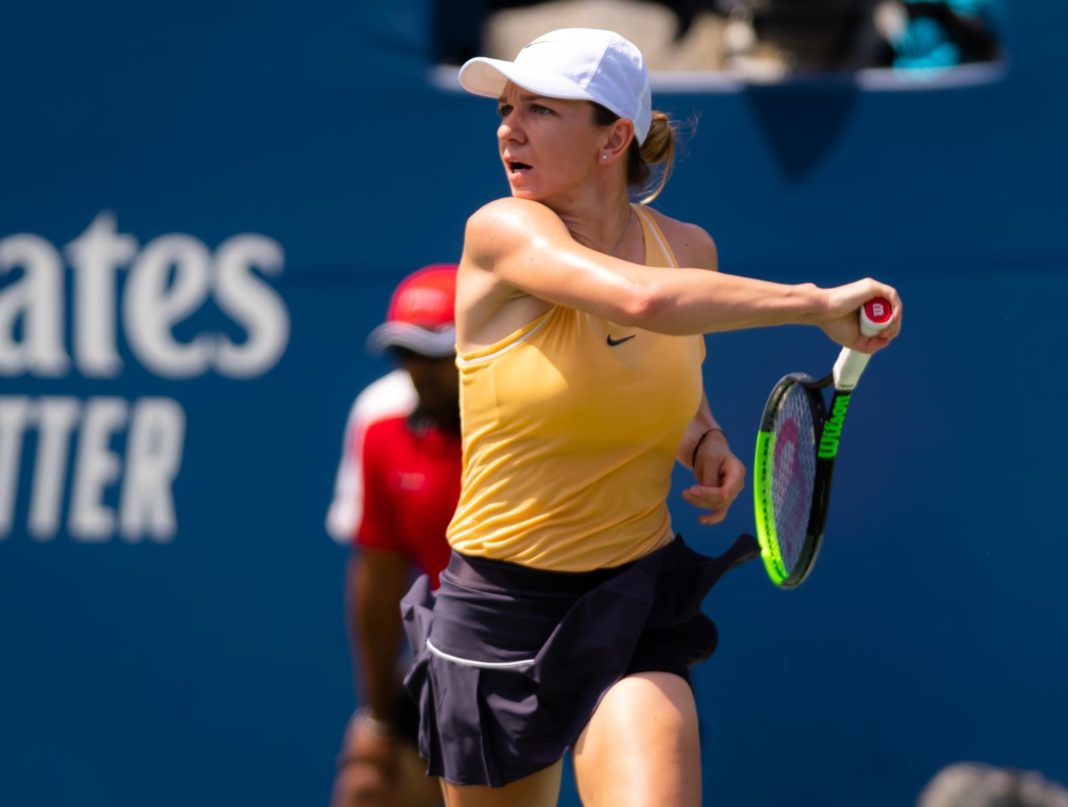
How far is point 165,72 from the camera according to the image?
4.38 m

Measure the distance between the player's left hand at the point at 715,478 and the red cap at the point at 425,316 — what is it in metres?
0.88

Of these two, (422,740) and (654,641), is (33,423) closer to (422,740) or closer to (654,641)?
(422,740)

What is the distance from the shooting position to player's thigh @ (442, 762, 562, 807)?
2.83 m

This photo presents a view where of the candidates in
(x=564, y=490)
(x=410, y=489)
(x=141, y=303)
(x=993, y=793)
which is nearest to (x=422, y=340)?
(x=410, y=489)

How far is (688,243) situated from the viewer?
2982mm

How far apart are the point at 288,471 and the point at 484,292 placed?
176 centimetres

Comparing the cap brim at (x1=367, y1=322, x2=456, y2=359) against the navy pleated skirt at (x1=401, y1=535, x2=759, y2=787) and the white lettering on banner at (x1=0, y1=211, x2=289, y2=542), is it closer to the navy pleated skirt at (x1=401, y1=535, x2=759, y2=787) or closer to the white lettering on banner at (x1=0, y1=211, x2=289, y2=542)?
the white lettering on banner at (x1=0, y1=211, x2=289, y2=542)

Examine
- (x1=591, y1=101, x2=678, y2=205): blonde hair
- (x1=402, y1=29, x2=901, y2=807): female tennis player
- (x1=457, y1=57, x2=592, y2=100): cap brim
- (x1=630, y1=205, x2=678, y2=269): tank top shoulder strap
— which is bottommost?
(x1=402, y1=29, x2=901, y2=807): female tennis player

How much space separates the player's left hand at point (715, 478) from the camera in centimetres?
288

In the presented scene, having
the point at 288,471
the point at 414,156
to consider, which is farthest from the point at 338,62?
the point at 288,471

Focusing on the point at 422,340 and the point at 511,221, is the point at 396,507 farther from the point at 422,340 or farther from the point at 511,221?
the point at 511,221

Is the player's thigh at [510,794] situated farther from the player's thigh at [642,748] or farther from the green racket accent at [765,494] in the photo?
the green racket accent at [765,494]

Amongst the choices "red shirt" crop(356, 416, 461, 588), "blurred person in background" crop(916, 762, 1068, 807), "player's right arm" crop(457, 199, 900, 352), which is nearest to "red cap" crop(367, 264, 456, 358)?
"red shirt" crop(356, 416, 461, 588)

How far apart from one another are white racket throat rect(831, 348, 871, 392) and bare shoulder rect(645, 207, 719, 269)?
12.3 inches
